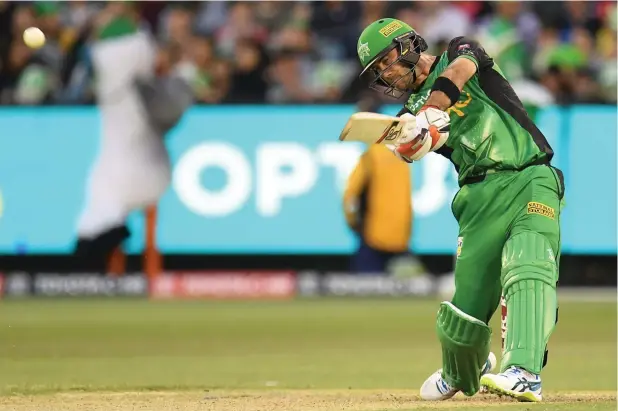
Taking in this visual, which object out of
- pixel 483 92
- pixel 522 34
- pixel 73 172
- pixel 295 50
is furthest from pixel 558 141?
pixel 483 92

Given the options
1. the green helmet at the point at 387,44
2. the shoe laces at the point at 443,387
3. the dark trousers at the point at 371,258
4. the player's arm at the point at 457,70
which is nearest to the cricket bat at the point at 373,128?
the player's arm at the point at 457,70

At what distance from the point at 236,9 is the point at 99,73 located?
2.13 m

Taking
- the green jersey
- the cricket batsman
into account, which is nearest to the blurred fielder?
the cricket batsman

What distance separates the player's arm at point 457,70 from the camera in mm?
7125

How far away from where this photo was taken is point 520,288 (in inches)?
284

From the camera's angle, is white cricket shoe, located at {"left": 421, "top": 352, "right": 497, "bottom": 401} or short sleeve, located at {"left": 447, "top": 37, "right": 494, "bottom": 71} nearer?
short sleeve, located at {"left": 447, "top": 37, "right": 494, "bottom": 71}

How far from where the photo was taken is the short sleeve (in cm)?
734

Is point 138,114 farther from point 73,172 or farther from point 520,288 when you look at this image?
point 520,288

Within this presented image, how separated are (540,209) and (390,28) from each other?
1.25m

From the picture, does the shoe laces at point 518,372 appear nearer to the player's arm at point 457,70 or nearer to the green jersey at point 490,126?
the green jersey at point 490,126

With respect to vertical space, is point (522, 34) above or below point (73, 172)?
above

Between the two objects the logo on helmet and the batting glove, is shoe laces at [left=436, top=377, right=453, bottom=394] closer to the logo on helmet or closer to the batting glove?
the batting glove

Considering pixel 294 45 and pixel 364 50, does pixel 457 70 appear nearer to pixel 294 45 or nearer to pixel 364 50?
pixel 364 50

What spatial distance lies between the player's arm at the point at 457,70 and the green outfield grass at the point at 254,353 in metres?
1.62
